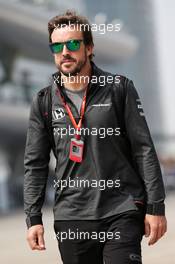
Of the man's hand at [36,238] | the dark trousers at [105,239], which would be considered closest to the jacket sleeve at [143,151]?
the dark trousers at [105,239]

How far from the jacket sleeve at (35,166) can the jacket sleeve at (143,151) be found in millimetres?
467

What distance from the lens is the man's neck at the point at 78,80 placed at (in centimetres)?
400

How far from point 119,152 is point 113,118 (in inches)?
6.8

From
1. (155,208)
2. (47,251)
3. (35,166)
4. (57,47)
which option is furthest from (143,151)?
(47,251)

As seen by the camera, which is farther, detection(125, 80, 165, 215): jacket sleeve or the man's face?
the man's face

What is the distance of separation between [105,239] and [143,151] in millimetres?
481

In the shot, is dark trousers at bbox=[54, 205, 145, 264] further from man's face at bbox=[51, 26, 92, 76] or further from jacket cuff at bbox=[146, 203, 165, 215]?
man's face at bbox=[51, 26, 92, 76]

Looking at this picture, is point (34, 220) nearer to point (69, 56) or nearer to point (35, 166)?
point (35, 166)

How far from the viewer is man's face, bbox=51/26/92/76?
398cm

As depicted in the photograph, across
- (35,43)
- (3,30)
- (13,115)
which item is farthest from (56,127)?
(35,43)

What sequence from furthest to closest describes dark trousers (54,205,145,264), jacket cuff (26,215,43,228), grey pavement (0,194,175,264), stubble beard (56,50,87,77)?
1. grey pavement (0,194,175,264)
2. jacket cuff (26,215,43,228)
3. stubble beard (56,50,87,77)
4. dark trousers (54,205,145,264)

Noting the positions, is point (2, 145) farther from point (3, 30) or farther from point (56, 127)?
point (56, 127)

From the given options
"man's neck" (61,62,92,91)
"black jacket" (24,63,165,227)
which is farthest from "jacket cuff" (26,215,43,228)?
"man's neck" (61,62,92,91)

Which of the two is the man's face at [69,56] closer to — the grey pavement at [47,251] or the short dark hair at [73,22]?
the short dark hair at [73,22]
